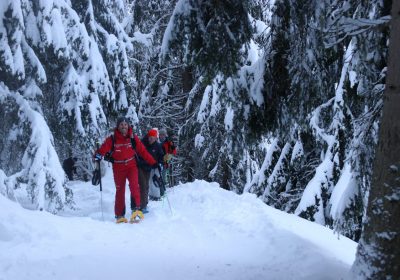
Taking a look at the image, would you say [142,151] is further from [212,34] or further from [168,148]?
[212,34]

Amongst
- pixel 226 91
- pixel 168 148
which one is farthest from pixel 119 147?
pixel 168 148

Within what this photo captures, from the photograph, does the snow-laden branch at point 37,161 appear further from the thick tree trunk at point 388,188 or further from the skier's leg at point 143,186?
the thick tree trunk at point 388,188

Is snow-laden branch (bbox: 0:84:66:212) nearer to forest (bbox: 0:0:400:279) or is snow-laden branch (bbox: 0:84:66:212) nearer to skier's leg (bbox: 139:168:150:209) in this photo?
forest (bbox: 0:0:400:279)

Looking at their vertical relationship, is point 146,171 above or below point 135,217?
above

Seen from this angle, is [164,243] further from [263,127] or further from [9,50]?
[9,50]

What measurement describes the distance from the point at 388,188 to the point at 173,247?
3.54 m

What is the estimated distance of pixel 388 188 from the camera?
11.1 ft

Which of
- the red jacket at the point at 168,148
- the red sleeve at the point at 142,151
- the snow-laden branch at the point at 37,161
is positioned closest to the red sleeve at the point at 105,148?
the red sleeve at the point at 142,151

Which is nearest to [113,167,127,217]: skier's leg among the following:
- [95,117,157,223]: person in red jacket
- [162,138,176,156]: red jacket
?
[95,117,157,223]: person in red jacket

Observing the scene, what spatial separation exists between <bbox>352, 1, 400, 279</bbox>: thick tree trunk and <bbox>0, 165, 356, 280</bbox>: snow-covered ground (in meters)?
1.12

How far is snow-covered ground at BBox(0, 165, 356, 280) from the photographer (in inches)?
190

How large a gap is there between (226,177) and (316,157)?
19.5 feet

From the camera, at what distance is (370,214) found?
3.54 meters

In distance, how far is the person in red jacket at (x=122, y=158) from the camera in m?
7.95
